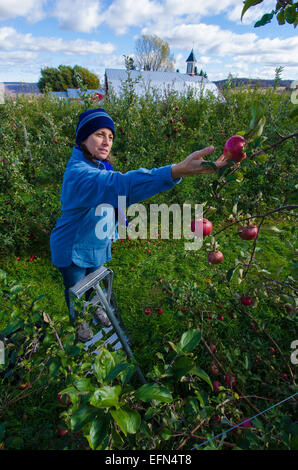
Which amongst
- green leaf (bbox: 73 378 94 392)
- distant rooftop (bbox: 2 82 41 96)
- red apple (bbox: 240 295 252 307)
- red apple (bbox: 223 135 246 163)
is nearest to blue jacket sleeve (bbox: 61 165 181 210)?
red apple (bbox: 223 135 246 163)

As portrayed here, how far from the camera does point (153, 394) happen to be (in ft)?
2.34

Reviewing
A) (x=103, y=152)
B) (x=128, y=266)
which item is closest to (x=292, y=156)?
(x=128, y=266)

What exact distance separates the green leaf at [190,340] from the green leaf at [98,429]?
32 cm

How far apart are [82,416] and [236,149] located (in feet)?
3.01

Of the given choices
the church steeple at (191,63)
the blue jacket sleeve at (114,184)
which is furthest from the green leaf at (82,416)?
the church steeple at (191,63)

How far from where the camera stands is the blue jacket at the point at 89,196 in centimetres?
99

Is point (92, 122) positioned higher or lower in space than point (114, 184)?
higher

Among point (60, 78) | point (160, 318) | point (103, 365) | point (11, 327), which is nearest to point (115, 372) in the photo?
point (103, 365)

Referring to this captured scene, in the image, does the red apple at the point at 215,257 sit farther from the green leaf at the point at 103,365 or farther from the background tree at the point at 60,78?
the background tree at the point at 60,78

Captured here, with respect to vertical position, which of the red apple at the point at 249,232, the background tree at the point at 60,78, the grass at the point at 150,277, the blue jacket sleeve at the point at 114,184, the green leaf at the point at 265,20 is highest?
the background tree at the point at 60,78

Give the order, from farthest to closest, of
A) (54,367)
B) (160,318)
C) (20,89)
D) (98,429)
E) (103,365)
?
(20,89), (160,318), (54,367), (103,365), (98,429)

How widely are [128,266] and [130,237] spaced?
635mm

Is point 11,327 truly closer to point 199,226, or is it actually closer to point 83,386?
point 83,386

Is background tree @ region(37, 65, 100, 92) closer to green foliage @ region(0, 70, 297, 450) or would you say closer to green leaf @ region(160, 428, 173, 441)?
green foliage @ region(0, 70, 297, 450)
